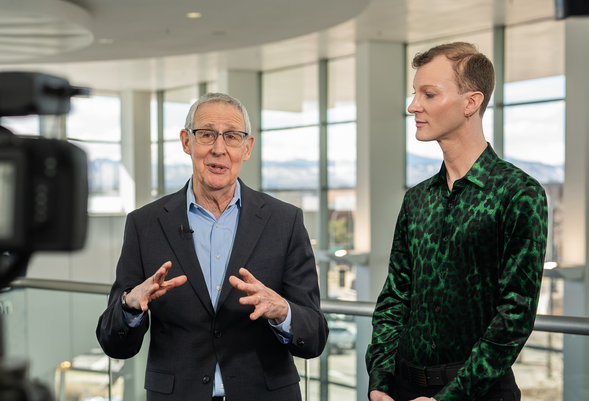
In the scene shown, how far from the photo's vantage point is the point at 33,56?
10.4m

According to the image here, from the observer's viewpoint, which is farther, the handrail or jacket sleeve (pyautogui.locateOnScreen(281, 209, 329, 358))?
the handrail

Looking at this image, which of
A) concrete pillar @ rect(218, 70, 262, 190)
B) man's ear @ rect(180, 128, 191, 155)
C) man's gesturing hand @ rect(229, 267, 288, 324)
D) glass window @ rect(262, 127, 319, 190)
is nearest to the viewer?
man's gesturing hand @ rect(229, 267, 288, 324)

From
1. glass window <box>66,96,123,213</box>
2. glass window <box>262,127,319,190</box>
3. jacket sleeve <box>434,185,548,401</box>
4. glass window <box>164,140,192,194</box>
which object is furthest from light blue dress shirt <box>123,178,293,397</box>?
glass window <box>66,96,123,213</box>

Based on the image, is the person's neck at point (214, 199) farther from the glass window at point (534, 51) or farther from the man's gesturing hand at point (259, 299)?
the glass window at point (534, 51)

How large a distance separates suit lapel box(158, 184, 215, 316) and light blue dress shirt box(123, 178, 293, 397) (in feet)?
0.09

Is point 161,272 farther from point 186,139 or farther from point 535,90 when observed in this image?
point 535,90

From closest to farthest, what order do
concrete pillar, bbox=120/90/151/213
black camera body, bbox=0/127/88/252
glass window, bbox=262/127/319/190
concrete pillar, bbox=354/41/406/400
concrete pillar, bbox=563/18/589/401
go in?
1. black camera body, bbox=0/127/88/252
2. concrete pillar, bbox=563/18/589/401
3. concrete pillar, bbox=354/41/406/400
4. glass window, bbox=262/127/319/190
5. concrete pillar, bbox=120/90/151/213

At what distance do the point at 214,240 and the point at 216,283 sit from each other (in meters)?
0.13

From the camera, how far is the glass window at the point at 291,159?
43.3 feet

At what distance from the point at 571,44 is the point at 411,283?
8.64 meters

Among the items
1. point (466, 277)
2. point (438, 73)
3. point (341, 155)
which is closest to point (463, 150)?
point (438, 73)

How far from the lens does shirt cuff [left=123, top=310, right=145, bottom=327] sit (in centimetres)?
166

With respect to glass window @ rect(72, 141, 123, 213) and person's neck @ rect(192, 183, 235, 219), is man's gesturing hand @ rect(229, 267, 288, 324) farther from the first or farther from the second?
glass window @ rect(72, 141, 123, 213)

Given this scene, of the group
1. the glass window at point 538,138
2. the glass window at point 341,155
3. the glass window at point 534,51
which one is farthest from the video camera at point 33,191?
the glass window at point 341,155
